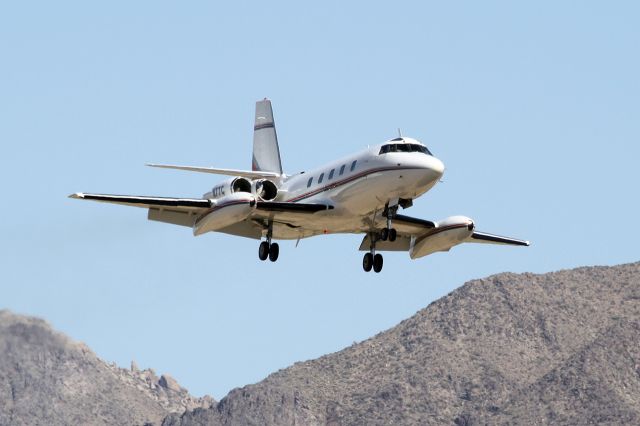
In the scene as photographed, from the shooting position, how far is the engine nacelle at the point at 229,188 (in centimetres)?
6569

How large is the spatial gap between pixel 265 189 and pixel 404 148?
9260mm

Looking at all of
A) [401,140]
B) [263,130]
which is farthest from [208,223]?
[263,130]

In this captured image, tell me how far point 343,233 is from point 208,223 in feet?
21.3

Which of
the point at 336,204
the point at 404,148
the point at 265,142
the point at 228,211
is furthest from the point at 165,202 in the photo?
the point at 265,142

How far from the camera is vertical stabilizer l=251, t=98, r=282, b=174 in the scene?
252 feet

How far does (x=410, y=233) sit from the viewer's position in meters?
68.2

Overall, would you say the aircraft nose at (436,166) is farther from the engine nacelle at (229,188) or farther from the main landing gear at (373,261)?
the engine nacelle at (229,188)

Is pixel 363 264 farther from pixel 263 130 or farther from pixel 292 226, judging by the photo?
pixel 263 130

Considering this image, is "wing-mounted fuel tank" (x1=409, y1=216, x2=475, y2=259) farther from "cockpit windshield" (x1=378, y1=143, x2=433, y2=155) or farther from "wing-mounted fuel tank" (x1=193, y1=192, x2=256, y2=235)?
"wing-mounted fuel tank" (x1=193, y1=192, x2=256, y2=235)

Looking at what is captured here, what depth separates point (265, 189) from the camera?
66812 millimetres

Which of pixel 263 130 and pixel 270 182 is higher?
pixel 263 130

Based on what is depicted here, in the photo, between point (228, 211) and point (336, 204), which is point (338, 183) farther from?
point (228, 211)

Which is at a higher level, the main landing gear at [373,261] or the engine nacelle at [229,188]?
the engine nacelle at [229,188]

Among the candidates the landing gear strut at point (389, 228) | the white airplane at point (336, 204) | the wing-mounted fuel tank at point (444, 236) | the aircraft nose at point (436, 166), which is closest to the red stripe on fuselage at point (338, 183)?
the white airplane at point (336, 204)
